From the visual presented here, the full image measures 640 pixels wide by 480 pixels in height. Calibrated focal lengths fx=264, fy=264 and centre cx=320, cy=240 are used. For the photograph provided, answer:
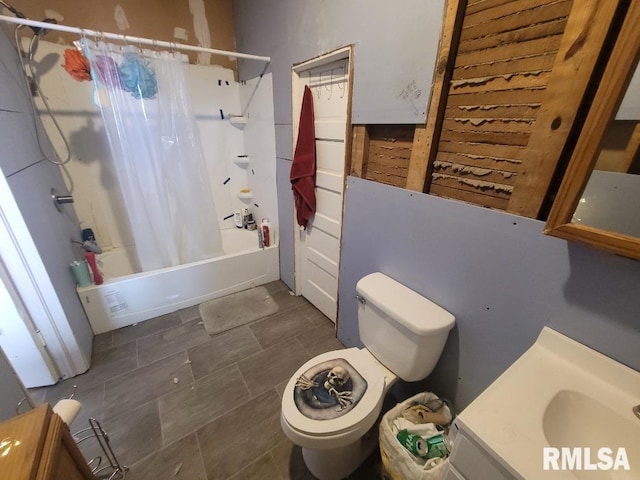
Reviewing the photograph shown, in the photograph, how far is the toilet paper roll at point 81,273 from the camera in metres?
1.76

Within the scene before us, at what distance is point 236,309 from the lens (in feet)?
7.19

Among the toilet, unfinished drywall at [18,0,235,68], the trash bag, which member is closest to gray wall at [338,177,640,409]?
the toilet

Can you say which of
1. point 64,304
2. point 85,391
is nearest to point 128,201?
point 64,304

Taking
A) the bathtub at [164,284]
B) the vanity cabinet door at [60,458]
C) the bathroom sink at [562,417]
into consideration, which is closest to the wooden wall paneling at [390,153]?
the bathroom sink at [562,417]

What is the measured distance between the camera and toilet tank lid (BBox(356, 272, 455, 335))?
105 cm

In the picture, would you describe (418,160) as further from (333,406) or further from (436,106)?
(333,406)

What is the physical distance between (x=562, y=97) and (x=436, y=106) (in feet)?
1.23

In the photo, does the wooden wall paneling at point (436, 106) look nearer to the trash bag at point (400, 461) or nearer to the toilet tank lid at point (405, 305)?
the toilet tank lid at point (405, 305)

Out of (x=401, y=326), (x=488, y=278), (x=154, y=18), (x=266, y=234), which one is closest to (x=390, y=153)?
(x=488, y=278)

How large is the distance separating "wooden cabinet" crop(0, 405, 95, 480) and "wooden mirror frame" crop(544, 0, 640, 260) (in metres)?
1.18

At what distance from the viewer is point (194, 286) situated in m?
2.18

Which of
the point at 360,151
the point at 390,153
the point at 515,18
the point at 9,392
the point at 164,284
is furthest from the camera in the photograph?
the point at 164,284

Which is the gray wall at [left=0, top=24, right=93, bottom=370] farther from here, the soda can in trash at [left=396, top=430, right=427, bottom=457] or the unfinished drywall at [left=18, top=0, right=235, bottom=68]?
the soda can in trash at [left=396, top=430, right=427, bottom=457]
